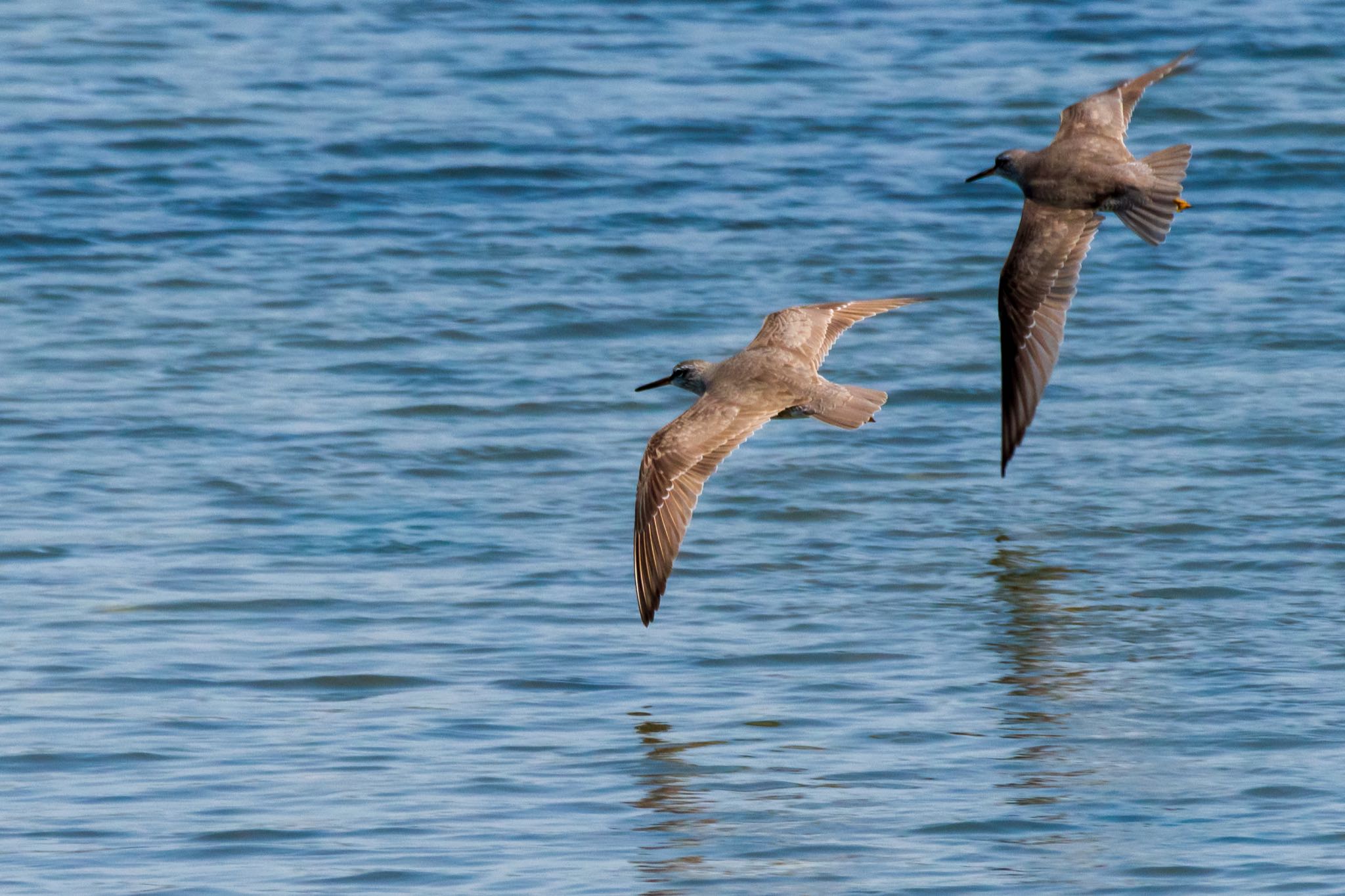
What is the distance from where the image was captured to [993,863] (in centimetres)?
604

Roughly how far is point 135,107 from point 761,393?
9806 mm

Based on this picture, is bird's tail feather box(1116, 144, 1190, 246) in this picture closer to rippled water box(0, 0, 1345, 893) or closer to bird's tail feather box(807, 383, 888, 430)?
rippled water box(0, 0, 1345, 893)

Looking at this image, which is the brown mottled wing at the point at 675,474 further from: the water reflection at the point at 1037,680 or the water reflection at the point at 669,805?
the water reflection at the point at 1037,680

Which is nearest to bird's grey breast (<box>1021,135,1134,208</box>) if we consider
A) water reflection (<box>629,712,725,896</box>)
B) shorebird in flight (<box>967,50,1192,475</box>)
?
shorebird in flight (<box>967,50,1192,475</box>)

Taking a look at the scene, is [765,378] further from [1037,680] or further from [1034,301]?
[1037,680]

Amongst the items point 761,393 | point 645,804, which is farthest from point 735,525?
point 645,804

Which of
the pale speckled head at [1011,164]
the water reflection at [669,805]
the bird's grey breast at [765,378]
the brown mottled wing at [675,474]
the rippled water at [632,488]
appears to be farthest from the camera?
the pale speckled head at [1011,164]

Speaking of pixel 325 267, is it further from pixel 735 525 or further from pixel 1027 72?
pixel 1027 72

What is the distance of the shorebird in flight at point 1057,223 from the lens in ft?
29.6

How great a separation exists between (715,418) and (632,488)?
1.55 metres

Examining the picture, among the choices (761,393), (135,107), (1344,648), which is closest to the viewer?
(1344,648)

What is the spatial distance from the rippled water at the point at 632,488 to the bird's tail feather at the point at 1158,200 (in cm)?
128

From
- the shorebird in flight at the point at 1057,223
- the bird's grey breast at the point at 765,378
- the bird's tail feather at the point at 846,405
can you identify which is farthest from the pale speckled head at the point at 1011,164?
the bird's tail feather at the point at 846,405

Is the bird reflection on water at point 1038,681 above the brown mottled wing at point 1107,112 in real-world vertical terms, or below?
below
